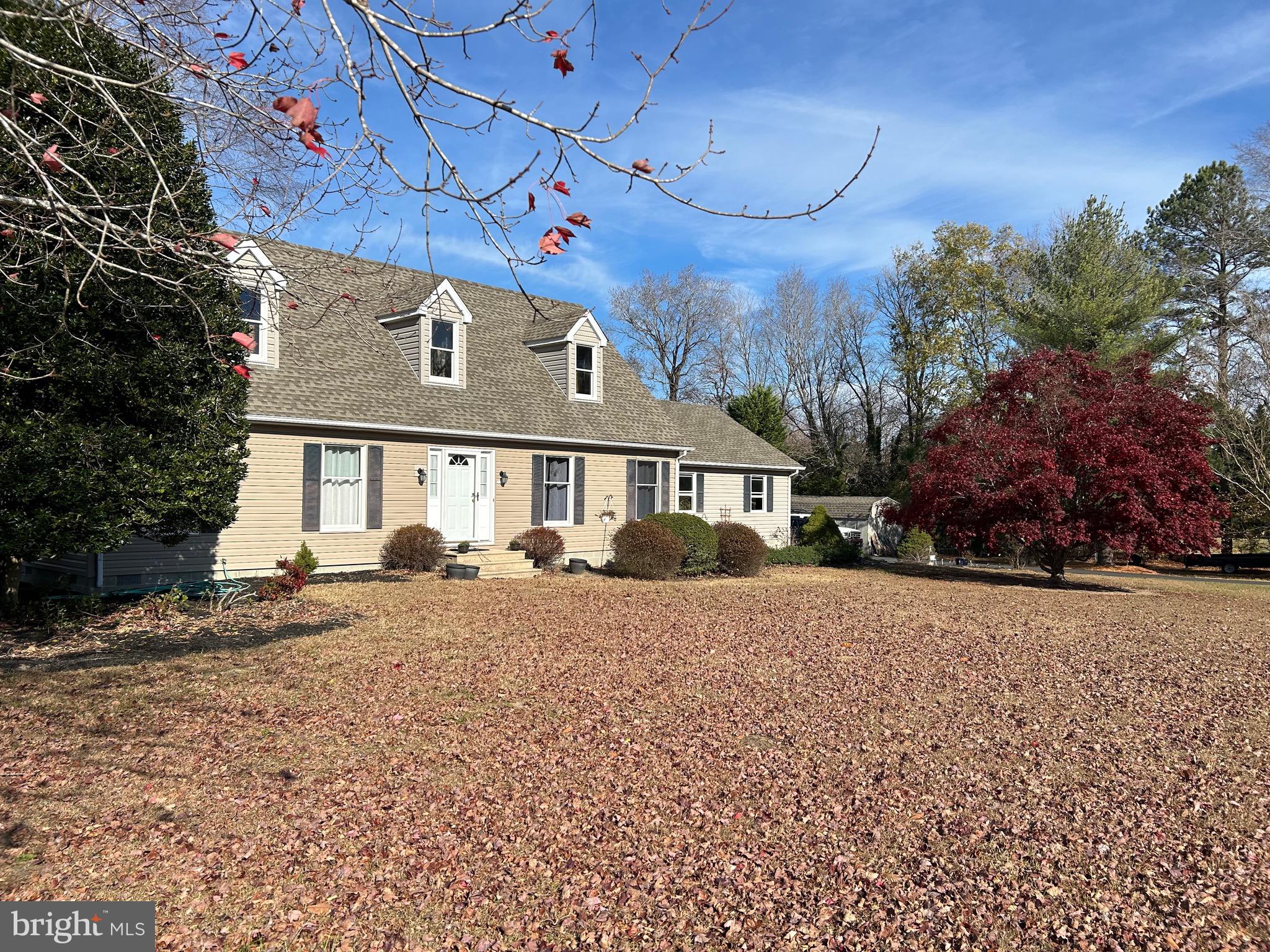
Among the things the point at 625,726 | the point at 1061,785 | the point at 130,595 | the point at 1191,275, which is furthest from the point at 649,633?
the point at 1191,275

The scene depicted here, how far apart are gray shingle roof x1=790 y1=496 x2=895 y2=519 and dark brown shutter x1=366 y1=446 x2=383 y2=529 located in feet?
62.6

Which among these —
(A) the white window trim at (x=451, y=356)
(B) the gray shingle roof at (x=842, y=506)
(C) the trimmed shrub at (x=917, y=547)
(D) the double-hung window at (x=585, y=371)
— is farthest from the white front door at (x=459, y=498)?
(B) the gray shingle roof at (x=842, y=506)

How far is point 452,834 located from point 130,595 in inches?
360

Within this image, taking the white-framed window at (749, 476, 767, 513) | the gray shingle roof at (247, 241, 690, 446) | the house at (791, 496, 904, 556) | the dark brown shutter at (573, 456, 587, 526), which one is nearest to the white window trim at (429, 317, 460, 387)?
the gray shingle roof at (247, 241, 690, 446)

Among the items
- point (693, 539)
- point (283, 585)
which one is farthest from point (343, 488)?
point (693, 539)

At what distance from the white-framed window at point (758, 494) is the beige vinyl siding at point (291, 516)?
33.4 feet

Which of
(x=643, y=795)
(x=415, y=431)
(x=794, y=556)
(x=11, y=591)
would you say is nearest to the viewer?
(x=643, y=795)

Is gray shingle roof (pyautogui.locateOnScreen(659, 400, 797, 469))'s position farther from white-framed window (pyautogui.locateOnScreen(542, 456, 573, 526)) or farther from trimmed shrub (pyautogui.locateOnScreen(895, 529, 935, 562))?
white-framed window (pyautogui.locateOnScreen(542, 456, 573, 526))

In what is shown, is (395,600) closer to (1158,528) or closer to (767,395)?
(1158,528)

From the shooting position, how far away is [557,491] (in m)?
18.8

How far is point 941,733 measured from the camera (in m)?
6.54

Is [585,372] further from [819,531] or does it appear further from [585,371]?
[819,531]

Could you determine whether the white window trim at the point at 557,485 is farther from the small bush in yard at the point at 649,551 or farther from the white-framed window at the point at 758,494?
the white-framed window at the point at 758,494

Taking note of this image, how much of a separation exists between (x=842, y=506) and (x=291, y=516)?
76.1ft
